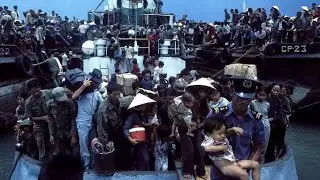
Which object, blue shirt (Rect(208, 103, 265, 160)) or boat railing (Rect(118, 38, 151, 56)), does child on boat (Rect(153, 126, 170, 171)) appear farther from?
boat railing (Rect(118, 38, 151, 56))

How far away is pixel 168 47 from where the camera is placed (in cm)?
1686

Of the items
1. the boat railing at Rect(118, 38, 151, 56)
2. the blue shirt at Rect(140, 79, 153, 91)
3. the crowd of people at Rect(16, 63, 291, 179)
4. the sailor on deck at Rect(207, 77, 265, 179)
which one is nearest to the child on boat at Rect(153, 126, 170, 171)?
the crowd of people at Rect(16, 63, 291, 179)

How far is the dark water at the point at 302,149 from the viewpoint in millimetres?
11516

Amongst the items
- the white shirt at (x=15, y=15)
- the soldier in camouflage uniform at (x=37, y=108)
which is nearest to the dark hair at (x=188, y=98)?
the soldier in camouflage uniform at (x=37, y=108)

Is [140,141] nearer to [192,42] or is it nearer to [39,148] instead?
[39,148]

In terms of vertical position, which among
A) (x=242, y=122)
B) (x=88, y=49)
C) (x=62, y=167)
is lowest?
(x=62, y=167)

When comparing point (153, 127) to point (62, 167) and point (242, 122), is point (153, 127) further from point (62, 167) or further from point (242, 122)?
point (242, 122)

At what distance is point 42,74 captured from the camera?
1719 cm

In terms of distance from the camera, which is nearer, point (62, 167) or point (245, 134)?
point (245, 134)

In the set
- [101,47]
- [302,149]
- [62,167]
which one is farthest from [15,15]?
[62,167]

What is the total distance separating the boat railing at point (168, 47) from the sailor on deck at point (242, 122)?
493 inches

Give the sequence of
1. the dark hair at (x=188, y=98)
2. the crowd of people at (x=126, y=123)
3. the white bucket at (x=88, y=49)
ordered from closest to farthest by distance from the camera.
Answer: the dark hair at (x=188, y=98) < the crowd of people at (x=126, y=123) < the white bucket at (x=88, y=49)

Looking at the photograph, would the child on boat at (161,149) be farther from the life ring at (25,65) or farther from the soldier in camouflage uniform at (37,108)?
the life ring at (25,65)

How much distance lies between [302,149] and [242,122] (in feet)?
33.6
